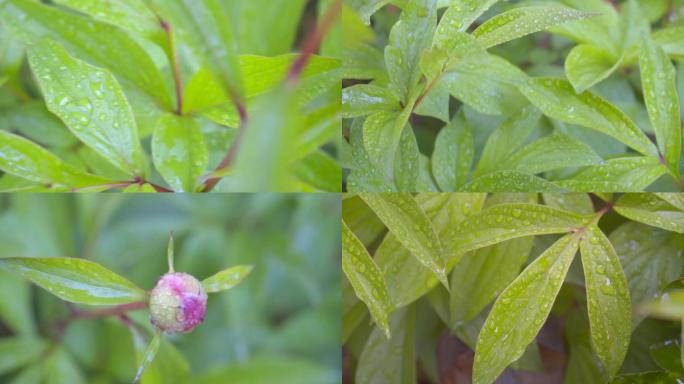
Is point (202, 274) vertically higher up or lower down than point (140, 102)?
lower down

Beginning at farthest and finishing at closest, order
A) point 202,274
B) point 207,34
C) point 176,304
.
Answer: point 202,274, point 176,304, point 207,34

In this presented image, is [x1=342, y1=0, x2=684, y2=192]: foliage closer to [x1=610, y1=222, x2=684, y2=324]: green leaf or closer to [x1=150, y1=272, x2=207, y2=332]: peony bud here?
[x1=610, y1=222, x2=684, y2=324]: green leaf

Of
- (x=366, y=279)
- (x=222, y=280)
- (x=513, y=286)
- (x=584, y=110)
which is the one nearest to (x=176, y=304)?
(x=222, y=280)

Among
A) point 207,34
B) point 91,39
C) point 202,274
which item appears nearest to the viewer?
point 207,34

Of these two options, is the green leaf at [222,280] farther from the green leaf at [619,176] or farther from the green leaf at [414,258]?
the green leaf at [619,176]

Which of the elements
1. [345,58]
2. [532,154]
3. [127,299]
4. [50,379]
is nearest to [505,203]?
[532,154]

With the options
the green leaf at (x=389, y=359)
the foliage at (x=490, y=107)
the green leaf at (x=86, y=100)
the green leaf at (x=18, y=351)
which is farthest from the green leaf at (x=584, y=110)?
the green leaf at (x=18, y=351)

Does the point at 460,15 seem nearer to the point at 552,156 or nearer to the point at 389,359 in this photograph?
the point at 552,156
